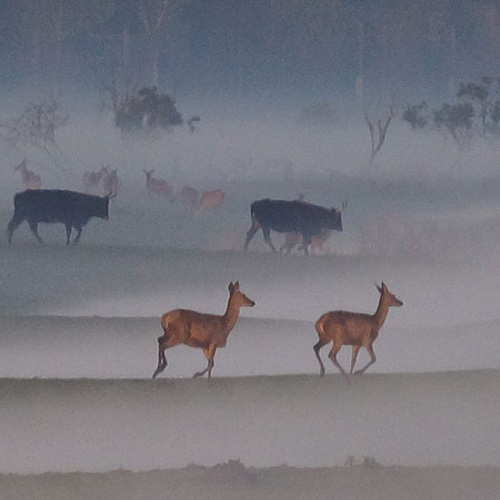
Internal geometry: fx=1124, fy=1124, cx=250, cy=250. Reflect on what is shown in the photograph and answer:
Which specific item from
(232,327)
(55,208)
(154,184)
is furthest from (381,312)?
(55,208)

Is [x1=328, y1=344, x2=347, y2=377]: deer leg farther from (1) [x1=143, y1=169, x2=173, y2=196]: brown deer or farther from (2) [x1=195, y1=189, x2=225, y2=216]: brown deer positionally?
(1) [x1=143, y1=169, x2=173, y2=196]: brown deer

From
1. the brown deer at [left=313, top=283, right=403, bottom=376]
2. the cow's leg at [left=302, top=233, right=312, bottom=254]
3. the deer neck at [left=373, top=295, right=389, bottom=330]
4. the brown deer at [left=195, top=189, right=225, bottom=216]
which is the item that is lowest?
the brown deer at [left=313, top=283, right=403, bottom=376]

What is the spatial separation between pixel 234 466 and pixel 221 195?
2.24ft

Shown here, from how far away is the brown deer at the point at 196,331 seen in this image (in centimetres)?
278

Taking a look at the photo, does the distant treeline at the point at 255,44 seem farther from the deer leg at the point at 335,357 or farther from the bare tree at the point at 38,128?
the deer leg at the point at 335,357

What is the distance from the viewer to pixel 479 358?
2875 mm

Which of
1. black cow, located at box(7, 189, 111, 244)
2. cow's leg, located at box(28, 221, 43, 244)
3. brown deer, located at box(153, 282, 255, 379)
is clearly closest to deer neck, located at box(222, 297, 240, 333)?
brown deer, located at box(153, 282, 255, 379)

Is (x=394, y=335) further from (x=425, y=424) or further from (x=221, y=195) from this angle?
(x=221, y=195)

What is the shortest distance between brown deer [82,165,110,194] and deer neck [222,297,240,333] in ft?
1.45

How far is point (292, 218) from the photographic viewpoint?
2.93 metres

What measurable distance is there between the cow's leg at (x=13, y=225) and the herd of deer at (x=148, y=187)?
8 centimetres

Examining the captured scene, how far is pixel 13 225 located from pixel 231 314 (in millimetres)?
595

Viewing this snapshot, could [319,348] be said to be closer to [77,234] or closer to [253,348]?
[253,348]

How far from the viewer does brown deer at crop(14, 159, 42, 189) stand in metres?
2.81
